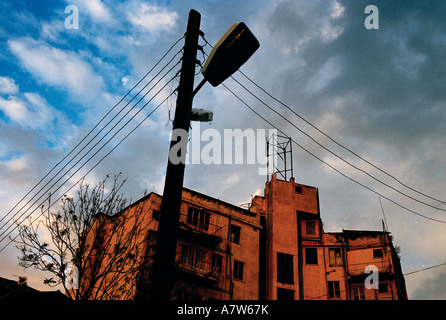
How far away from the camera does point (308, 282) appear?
122 ft

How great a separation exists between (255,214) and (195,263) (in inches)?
398

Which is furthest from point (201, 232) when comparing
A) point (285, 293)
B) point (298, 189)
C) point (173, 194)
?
point (173, 194)

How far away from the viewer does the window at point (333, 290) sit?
36125 millimetres

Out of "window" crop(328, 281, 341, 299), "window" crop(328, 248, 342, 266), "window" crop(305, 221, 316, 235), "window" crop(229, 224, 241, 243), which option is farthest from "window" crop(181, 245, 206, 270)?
"window" crop(328, 248, 342, 266)

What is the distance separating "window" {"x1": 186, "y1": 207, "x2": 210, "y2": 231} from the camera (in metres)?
33.5

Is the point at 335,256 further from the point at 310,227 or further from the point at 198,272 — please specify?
the point at 198,272

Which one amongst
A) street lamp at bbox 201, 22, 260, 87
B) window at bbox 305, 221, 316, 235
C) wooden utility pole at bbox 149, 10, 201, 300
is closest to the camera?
wooden utility pole at bbox 149, 10, 201, 300

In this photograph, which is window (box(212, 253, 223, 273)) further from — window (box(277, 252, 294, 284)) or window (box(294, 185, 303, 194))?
window (box(294, 185, 303, 194))

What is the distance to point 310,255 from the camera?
128 feet

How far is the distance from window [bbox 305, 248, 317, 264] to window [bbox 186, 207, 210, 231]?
13509 mm

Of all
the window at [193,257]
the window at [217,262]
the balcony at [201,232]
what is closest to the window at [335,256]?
the window at [217,262]

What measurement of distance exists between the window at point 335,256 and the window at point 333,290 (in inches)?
82.8

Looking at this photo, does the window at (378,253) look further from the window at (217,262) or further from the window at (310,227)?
the window at (217,262)
